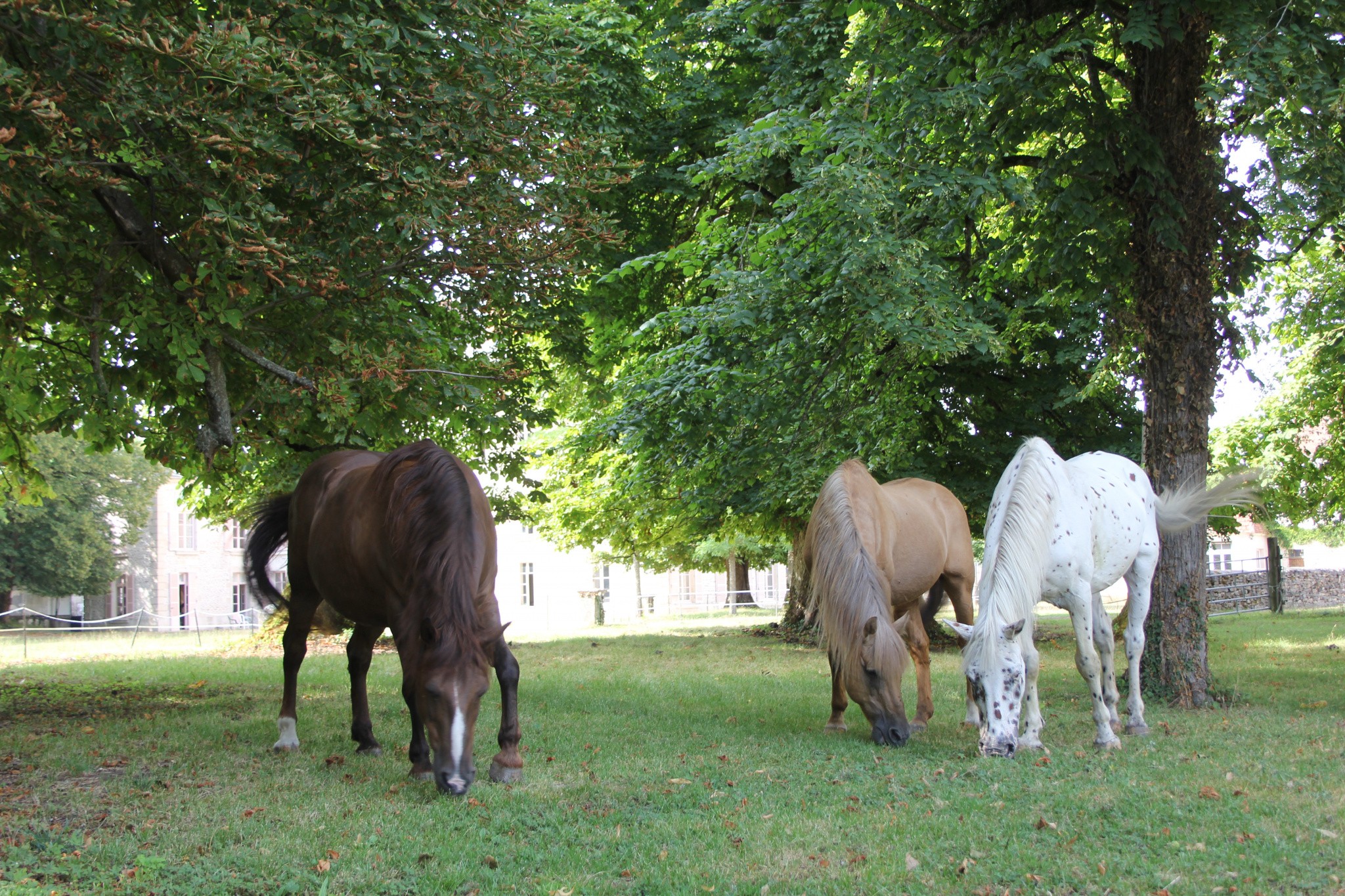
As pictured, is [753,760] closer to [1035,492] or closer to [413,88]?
[1035,492]

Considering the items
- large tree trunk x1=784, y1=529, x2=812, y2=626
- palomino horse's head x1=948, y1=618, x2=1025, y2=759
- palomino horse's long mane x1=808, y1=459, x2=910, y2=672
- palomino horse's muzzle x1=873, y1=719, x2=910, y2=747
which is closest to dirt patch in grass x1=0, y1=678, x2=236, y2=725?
palomino horse's long mane x1=808, y1=459, x2=910, y2=672

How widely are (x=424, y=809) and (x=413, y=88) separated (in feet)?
18.0

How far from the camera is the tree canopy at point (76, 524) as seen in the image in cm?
3697

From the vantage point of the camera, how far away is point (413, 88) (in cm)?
787

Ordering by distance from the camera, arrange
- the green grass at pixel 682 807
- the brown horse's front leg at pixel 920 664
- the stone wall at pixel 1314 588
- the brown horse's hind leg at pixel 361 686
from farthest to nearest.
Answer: the stone wall at pixel 1314 588
the brown horse's front leg at pixel 920 664
the brown horse's hind leg at pixel 361 686
the green grass at pixel 682 807

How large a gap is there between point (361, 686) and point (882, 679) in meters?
3.95

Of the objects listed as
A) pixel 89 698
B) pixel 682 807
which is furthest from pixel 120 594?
pixel 682 807

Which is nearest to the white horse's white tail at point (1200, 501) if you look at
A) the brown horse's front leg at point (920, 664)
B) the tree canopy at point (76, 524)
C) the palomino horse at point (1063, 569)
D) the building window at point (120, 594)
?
the palomino horse at point (1063, 569)

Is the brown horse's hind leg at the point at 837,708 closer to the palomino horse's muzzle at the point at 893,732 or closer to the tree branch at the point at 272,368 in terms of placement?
the palomino horse's muzzle at the point at 893,732

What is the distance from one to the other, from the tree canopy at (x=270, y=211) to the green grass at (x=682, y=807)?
279cm

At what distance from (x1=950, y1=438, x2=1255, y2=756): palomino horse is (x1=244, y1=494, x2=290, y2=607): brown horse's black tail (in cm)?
579

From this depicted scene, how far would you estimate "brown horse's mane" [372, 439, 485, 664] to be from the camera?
571 cm

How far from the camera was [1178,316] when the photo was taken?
9.58m

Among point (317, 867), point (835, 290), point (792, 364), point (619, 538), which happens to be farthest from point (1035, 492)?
point (619, 538)
